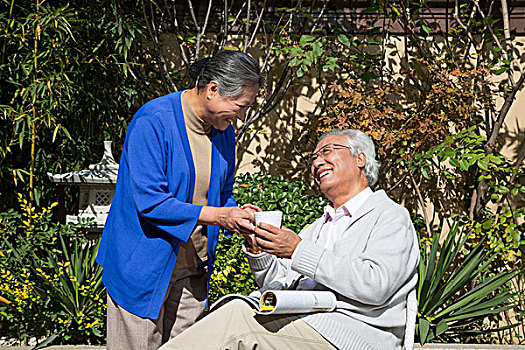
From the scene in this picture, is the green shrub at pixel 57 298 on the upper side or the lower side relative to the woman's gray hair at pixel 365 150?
lower

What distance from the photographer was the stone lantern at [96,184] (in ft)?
11.3

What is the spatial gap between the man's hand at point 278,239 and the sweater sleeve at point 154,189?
224 mm

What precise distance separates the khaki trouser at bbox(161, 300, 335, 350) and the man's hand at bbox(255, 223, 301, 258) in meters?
0.21

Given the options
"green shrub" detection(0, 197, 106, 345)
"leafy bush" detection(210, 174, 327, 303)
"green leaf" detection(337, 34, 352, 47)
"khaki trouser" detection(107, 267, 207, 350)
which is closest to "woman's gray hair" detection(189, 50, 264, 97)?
"khaki trouser" detection(107, 267, 207, 350)

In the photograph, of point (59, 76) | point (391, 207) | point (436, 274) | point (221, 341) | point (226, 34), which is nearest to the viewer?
point (221, 341)

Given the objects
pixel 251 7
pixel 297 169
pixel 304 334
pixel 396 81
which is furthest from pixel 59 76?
pixel 304 334

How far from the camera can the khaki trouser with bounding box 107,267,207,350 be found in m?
1.91

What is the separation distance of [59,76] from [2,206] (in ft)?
3.71

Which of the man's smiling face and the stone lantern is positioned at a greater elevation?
the man's smiling face

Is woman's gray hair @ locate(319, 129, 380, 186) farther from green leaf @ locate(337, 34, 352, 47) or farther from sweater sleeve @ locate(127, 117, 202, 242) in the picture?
green leaf @ locate(337, 34, 352, 47)

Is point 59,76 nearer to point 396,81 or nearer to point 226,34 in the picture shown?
point 226,34

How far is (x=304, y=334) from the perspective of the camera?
1813mm

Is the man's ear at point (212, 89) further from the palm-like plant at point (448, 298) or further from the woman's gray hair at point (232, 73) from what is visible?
the palm-like plant at point (448, 298)

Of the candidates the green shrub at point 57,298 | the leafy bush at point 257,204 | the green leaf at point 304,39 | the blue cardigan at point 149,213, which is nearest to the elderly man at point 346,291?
the blue cardigan at point 149,213
